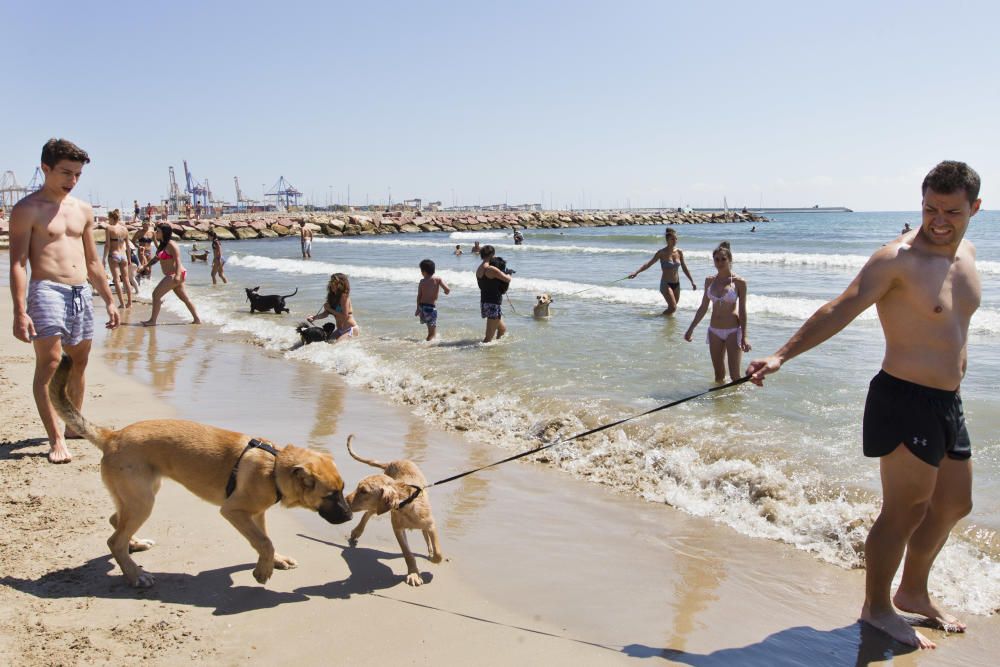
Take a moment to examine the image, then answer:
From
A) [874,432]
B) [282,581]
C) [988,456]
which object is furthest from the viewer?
[988,456]

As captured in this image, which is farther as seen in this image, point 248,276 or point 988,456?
point 248,276

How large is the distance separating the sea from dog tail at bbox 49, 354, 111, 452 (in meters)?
3.31

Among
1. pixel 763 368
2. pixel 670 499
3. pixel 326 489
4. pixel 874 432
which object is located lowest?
pixel 670 499

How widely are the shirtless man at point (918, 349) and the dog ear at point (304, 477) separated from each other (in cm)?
212

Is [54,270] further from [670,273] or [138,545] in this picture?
[670,273]

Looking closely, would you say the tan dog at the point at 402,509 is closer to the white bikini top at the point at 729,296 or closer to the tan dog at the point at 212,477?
the tan dog at the point at 212,477

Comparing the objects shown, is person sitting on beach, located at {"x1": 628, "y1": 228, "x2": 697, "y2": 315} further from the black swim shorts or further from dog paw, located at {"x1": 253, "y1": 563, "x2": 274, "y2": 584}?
dog paw, located at {"x1": 253, "y1": 563, "x2": 274, "y2": 584}

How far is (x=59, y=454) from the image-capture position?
5.12 metres

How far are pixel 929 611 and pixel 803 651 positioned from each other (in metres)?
0.75

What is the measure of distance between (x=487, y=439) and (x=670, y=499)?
2017mm

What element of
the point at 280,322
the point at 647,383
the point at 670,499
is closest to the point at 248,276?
the point at 280,322

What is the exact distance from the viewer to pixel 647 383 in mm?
8469

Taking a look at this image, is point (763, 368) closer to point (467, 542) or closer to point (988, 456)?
point (467, 542)

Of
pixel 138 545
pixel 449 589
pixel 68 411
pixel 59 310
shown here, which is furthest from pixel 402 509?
pixel 59 310
